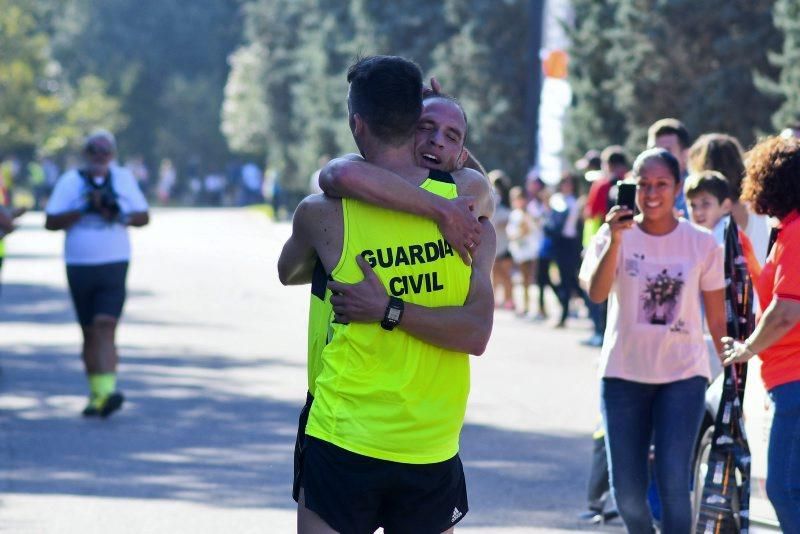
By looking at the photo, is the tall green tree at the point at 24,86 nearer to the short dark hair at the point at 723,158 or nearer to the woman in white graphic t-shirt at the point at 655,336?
the short dark hair at the point at 723,158

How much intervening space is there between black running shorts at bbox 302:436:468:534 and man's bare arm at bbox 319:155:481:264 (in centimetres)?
60

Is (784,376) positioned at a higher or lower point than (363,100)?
lower

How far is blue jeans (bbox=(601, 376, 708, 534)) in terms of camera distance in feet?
20.9

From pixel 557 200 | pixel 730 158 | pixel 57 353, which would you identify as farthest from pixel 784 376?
pixel 557 200

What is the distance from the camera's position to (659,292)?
655cm

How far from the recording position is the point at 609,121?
102ft

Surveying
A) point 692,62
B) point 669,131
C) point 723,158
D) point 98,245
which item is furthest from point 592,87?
point 723,158

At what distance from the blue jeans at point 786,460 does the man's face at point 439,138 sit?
1.88m

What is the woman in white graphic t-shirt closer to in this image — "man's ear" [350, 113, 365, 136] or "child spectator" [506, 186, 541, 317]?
"man's ear" [350, 113, 365, 136]

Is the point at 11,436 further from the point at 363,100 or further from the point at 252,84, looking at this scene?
the point at 252,84

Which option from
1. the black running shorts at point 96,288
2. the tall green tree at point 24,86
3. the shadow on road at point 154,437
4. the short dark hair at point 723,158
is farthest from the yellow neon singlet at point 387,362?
the tall green tree at point 24,86

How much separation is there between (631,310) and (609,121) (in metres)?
24.9

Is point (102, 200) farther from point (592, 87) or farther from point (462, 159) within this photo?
point (592, 87)

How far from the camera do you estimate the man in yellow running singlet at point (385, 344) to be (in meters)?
4.26
